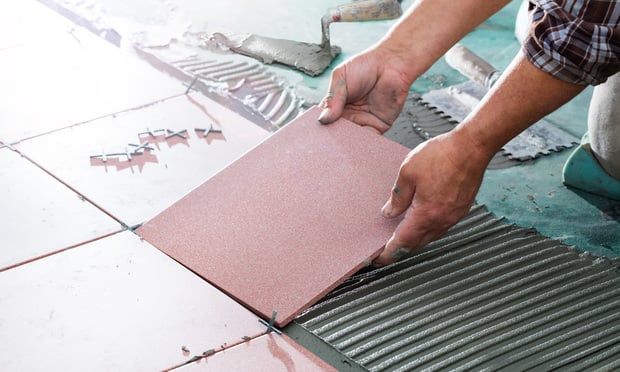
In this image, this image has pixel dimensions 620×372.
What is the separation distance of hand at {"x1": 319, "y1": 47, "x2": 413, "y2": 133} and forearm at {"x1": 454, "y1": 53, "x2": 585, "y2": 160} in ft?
1.92

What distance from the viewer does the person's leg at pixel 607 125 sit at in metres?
2.94

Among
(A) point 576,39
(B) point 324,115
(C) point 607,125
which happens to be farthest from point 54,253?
(C) point 607,125

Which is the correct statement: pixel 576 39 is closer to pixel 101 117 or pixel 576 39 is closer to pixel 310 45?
pixel 101 117

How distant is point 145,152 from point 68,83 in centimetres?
66

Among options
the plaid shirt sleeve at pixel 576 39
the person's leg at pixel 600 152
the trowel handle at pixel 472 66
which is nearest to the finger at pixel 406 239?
the plaid shirt sleeve at pixel 576 39

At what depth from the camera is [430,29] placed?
2.59 m

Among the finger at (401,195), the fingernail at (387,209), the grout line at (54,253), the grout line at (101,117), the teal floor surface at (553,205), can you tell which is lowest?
the teal floor surface at (553,205)

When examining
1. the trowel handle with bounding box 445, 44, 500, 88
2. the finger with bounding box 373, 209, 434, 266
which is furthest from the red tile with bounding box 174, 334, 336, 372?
the trowel handle with bounding box 445, 44, 500, 88

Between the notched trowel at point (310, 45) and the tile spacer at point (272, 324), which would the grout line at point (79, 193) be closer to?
the tile spacer at point (272, 324)

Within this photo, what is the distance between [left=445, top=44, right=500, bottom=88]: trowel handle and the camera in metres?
3.62

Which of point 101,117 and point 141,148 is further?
point 101,117

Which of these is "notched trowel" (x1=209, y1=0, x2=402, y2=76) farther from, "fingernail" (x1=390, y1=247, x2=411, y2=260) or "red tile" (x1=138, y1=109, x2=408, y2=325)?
"fingernail" (x1=390, y1=247, x2=411, y2=260)

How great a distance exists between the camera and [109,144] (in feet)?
9.34

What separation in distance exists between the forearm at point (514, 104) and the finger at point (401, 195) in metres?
0.17
